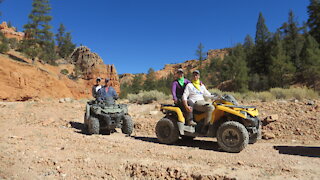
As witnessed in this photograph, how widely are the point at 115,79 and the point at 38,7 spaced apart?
1718 centimetres

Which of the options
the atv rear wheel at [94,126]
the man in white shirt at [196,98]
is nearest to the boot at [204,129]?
the man in white shirt at [196,98]

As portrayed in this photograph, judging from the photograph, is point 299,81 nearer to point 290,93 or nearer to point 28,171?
point 290,93

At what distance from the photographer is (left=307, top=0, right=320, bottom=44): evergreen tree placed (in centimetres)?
4197

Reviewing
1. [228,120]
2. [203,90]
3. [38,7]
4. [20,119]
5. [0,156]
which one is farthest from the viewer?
[38,7]

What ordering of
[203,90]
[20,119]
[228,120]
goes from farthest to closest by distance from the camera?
[20,119] < [203,90] < [228,120]

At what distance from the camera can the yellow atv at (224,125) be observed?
519cm

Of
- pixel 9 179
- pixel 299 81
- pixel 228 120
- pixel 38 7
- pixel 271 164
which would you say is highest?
pixel 38 7

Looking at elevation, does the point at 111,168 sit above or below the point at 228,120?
below

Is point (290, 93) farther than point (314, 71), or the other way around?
point (314, 71)

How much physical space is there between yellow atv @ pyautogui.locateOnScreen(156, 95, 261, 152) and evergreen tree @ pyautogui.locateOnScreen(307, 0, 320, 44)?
4547 centimetres

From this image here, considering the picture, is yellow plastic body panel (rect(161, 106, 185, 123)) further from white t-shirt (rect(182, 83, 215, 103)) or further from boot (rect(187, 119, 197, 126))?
white t-shirt (rect(182, 83, 215, 103))

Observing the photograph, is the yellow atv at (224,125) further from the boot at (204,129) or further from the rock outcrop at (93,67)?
the rock outcrop at (93,67)

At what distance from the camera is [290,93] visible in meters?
15.1

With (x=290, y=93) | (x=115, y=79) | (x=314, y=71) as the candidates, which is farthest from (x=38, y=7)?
(x=314, y=71)
